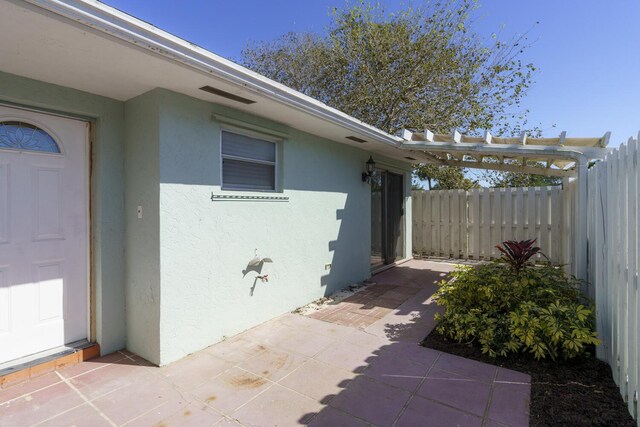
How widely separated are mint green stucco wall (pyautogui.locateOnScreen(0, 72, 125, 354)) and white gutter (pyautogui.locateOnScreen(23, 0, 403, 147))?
61.3 inches

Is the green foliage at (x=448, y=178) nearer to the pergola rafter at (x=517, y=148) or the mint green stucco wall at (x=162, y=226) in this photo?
the pergola rafter at (x=517, y=148)

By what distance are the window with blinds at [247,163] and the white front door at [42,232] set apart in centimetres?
161

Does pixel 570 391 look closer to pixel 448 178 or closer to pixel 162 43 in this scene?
pixel 162 43

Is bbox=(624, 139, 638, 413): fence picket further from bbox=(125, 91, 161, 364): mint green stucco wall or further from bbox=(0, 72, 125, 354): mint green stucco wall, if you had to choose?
bbox=(0, 72, 125, 354): mint green stucco wall

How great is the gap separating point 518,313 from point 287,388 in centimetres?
288

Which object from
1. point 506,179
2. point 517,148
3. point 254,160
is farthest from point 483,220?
point 506,179

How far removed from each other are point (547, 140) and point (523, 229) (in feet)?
13.6

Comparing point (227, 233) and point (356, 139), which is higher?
point (356, 139)

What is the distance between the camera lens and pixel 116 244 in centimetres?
383

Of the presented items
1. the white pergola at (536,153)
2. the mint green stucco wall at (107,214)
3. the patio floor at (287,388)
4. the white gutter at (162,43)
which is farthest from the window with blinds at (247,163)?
the white pergola at (536,153)

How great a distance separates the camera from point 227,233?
13.9ft

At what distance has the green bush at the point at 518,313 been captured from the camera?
3.52 m

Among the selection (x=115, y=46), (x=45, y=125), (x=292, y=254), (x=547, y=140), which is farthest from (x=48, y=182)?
(x=547, y=140)

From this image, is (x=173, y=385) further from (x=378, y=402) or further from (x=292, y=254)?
(x=292, y=254)
